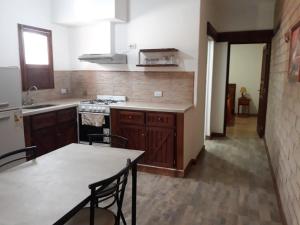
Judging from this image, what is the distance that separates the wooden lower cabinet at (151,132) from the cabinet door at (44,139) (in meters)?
0.88

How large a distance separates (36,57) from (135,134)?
2.05 m

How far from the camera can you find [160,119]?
11.7ft

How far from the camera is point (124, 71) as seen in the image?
4324 mm

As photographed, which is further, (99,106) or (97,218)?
(99,106)

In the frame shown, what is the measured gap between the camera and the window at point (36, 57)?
3.88 meters

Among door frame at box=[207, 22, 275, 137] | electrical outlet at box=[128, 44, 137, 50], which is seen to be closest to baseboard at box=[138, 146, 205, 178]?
electrical outlet at box=[128, 44, 137, 50]

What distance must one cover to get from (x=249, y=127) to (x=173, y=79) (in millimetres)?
3674

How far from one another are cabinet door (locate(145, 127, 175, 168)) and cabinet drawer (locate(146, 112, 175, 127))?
0.23 ft

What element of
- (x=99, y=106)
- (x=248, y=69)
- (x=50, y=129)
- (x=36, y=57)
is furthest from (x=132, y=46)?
(x=248, y=69)

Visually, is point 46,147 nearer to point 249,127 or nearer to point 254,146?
point 254,146

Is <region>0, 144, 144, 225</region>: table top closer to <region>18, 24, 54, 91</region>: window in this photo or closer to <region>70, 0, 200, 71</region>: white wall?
<region>70, 0, 200, 71</region>: white wall

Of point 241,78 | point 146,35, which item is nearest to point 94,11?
point 146,35

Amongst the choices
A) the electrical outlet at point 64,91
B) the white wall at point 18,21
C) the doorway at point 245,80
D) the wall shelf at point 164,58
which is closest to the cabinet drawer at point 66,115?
the electrical outlet at point 64,91

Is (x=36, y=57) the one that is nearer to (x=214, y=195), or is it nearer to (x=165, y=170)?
(x=165, y=170)
